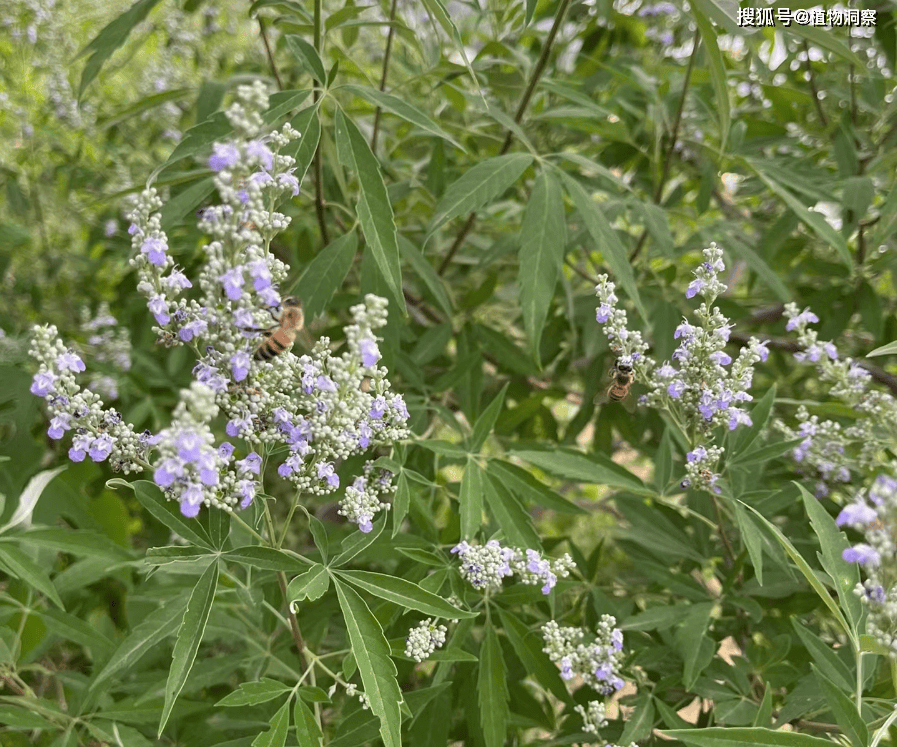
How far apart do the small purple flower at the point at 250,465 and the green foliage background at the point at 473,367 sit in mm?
155

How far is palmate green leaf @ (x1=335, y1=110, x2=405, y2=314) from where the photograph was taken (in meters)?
1.50

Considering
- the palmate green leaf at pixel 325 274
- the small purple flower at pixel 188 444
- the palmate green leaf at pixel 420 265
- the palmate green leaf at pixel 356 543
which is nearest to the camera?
the small purple flower at pixel 188 444

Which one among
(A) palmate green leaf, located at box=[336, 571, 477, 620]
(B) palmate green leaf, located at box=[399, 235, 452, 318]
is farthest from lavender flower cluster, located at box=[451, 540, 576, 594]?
(B) palmate green leaf, located at box=[399, 235, 452, 318]

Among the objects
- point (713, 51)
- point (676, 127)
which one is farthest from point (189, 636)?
point (676, 127)

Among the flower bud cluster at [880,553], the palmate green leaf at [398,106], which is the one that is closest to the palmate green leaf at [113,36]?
the palmate green leaf at [398,106]

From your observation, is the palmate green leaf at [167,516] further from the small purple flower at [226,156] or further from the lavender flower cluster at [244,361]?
the small purple flower at [226,156]

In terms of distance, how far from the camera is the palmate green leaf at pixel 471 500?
5.15ft

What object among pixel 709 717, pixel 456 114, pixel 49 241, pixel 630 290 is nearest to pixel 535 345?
pixel 630 290

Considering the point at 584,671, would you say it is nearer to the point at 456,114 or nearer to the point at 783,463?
the point at 783,463

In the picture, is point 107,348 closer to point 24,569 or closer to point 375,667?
point 24,569

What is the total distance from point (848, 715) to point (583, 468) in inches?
27.1

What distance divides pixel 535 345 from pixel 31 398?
1.66 metres

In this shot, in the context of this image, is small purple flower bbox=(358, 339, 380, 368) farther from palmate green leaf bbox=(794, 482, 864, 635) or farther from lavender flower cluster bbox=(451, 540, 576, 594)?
palmate green leaf bbox=(794, 482, 864, 635)

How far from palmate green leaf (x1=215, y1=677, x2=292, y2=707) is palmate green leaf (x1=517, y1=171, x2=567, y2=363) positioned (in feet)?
2.95
